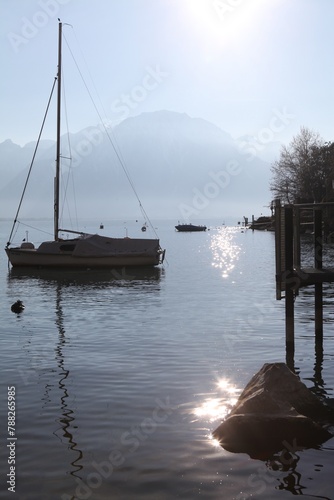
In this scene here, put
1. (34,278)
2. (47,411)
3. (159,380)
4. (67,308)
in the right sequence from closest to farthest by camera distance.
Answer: (47,411) < (159,380) < (67,308) < (34,278)

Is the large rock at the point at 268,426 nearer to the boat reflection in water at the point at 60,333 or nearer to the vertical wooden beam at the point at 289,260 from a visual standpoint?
the boat reflection in water at the point at 60,333

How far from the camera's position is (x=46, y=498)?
7.80 metres

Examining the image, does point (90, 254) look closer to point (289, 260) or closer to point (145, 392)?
point (289, 260)

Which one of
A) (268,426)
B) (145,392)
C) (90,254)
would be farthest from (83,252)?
(268,426)

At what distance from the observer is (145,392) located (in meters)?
12.4

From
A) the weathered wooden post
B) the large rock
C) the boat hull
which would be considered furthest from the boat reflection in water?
the weathered wooden post

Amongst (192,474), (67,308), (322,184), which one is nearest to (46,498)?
(192,474)

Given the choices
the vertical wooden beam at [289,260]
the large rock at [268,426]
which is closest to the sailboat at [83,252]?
the vertical wooden beam at [289,260]

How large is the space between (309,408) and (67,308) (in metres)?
17.5

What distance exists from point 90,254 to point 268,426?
36.4 metres

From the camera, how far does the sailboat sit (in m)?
44.7

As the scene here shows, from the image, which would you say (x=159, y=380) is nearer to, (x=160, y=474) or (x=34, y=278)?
(x=160, y=474)

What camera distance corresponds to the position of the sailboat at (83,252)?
4469cm

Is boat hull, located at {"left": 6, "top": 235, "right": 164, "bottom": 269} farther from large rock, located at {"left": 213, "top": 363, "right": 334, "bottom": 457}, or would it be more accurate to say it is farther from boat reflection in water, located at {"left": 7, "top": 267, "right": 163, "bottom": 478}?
large rock, located at {"left": 213, "top": 363, "right": 334, "bottom": 457}
